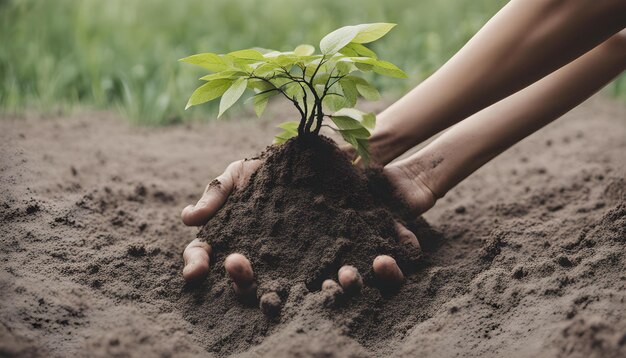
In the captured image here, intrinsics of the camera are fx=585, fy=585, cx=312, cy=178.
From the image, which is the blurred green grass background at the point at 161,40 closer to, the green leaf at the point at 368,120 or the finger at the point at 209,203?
the finger at the point at 209,203

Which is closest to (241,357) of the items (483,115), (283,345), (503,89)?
(283,345)

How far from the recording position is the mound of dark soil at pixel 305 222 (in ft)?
5.48

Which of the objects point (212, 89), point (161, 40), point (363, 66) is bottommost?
point (363, 66)

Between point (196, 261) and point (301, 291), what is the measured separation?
0.35 m

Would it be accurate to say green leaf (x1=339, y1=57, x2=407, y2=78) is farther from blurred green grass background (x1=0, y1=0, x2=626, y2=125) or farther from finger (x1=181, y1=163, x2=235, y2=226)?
blurred green grass background (x1=0, y1=0, x2=626, y2=125)

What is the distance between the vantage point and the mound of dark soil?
1669 mm

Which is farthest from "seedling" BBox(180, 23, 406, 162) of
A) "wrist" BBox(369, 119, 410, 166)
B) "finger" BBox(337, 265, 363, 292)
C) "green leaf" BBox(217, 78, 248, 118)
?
"finger" BBox(337, 265, 363, 292)

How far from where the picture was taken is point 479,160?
2.08 m

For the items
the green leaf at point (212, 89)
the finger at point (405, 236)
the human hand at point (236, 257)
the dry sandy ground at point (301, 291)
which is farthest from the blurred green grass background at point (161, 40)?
the finger at point (405, 236)

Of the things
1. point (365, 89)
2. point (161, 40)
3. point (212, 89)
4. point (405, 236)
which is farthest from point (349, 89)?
point (161, 40)

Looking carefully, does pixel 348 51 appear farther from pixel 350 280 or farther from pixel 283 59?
pixel 350 280

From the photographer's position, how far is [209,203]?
1.85m

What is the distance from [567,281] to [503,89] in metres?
0.57

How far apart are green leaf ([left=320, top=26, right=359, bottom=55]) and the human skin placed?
0.39 meters
